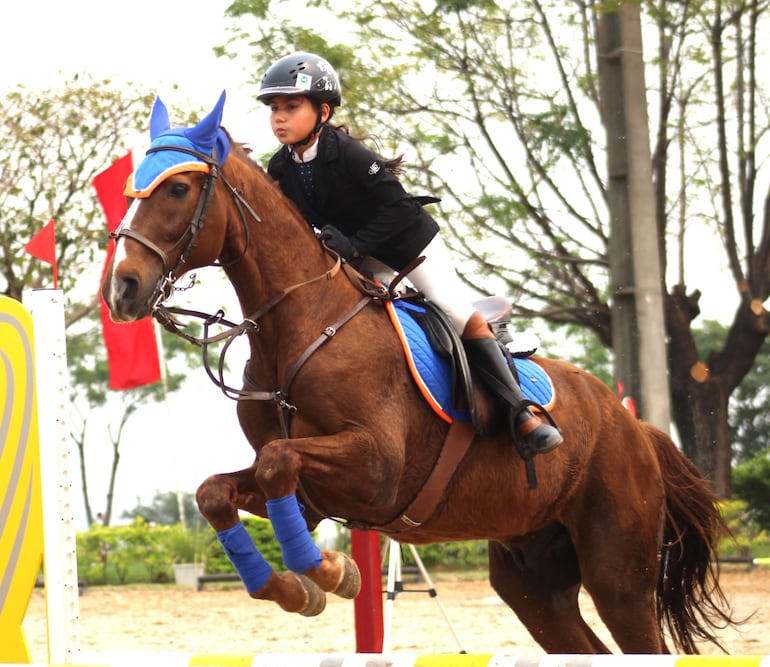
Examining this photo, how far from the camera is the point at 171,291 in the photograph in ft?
12.9

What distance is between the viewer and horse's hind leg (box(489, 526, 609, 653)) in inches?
208

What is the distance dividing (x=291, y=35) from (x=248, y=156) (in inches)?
418

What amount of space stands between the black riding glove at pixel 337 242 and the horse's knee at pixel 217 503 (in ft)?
3.09

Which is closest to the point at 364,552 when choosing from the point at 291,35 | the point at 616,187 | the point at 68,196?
the point at 616,187

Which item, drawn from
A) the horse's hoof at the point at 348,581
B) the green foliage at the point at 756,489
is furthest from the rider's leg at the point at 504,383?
the green foliage at the point at 756,489

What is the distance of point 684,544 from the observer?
18.6 feet

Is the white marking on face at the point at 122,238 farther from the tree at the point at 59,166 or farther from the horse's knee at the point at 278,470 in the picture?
the tree at the point at 59,166

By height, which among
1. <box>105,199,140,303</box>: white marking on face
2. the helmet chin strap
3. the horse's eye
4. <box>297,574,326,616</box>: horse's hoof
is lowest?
<box>297,574,326,616</box>: horse's hoof

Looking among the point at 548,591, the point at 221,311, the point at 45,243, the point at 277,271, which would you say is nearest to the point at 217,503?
the point at 221,311

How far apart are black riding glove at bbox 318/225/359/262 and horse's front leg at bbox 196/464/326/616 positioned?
3.03 ft

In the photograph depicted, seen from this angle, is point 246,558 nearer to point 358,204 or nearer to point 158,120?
point 358,204

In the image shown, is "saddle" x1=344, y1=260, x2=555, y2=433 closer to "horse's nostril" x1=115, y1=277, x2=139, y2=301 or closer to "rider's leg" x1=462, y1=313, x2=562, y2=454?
"rider's leg" x1=462, y1=313, x2=562, y2=454

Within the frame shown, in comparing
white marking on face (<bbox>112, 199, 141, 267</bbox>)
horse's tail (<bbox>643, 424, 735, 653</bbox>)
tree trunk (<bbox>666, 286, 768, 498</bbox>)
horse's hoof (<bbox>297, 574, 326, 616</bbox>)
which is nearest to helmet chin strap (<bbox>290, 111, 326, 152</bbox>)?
white marking on face (<bbox>112, 199, 141, 267</bbox>)

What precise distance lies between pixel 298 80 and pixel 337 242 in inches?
23.5
